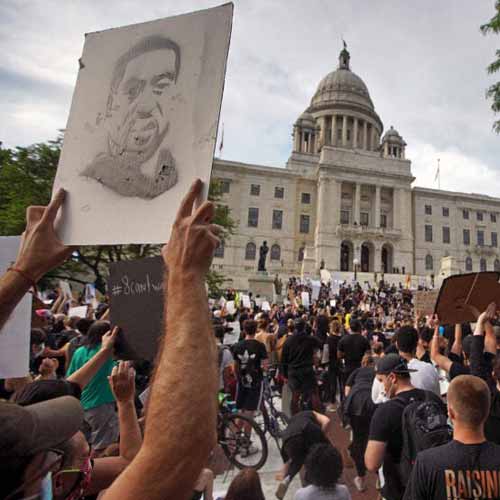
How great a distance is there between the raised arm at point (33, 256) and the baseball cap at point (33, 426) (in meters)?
0.54

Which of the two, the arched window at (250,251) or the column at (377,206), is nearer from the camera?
the arched window at (250,251)

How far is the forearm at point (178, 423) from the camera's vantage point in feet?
2.68

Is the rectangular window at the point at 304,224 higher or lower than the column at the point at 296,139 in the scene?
lower

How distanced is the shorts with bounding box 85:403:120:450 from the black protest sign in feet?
6.49

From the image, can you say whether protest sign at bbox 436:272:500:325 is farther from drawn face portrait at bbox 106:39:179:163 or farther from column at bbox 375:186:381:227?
column at bbox 375:186:381:227

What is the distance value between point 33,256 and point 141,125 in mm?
655

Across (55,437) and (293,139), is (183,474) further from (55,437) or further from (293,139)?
(293,139)

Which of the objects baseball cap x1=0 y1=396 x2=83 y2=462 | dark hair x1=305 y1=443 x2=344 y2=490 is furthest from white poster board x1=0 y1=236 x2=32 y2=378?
dark hair x1=305 y1=443 x2=344 y2=490

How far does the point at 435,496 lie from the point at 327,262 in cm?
4609

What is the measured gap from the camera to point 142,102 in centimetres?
155

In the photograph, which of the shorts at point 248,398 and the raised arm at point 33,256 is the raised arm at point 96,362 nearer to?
the raised arm at point 33,256

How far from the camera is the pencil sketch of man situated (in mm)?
1521

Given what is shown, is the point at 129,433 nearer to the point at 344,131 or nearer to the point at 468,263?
the point at 468,263

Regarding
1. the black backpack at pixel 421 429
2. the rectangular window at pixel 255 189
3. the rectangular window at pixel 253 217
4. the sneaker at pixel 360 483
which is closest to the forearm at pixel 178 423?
the black backpack at pixel 421 429
